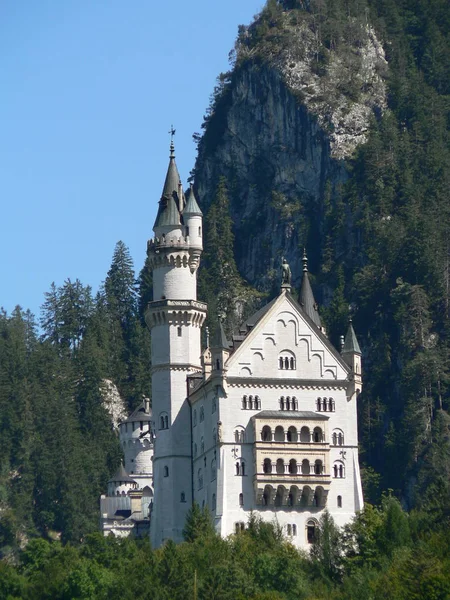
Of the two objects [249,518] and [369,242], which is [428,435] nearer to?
[369,242]

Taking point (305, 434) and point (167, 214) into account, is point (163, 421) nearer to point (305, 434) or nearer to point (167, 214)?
point (305, 434)

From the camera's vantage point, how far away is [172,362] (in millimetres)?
139500

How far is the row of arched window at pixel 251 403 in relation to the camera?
134625mm

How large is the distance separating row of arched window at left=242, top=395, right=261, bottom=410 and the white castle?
57 mm

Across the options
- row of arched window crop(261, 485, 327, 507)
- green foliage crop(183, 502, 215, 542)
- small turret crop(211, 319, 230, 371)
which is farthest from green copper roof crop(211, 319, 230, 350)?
green foliage crop(183, 502, 215, 542)

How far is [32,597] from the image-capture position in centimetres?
12406

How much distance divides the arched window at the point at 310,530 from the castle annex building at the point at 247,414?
0.06m

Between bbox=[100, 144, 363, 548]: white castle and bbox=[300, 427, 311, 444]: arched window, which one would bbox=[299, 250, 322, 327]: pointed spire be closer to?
bbox=[100, 144, 363, 548]: white castle

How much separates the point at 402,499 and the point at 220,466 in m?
38.6

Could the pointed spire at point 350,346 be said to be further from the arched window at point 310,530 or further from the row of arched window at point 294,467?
the arched window at point 310,530

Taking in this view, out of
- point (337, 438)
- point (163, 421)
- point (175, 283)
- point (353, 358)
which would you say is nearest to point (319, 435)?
point (337, 438)

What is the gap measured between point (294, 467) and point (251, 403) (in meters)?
4.40

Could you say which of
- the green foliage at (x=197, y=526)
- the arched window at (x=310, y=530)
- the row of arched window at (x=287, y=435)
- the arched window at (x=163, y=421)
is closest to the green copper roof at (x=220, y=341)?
the row of arched window at (x=287, y=435)

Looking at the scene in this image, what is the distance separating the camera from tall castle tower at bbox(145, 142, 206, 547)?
138m
